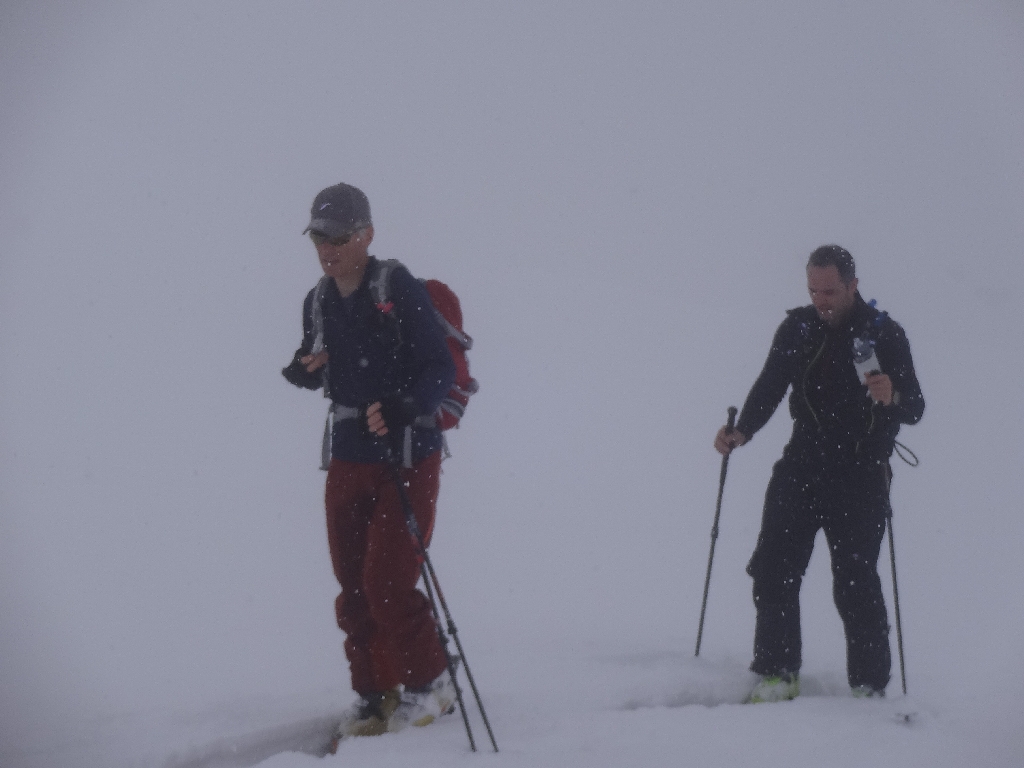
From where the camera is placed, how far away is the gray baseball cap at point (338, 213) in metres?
3.01

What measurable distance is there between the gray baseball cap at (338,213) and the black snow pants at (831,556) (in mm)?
2301

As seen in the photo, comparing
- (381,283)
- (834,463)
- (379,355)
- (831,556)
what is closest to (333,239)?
(381,283)

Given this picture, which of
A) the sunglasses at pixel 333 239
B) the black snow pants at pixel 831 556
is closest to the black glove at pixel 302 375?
the sunglasses at pixel 333 239

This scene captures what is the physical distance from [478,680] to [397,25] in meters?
103

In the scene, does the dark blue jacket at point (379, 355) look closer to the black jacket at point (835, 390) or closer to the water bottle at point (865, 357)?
the black jacket at point (835, 390)

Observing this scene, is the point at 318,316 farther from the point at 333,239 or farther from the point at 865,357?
the point at 865,357

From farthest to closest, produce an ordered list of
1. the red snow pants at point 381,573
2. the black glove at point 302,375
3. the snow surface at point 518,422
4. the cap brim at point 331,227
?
1. the snow surface at point 518,422
2. the black glove at point 302,375
3. the red snow pants at point 381,573
4. the cap brim at point 331,227

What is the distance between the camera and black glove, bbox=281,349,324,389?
3217mm

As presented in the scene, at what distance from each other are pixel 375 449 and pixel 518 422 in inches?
423

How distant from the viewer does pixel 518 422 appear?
13.8 meters

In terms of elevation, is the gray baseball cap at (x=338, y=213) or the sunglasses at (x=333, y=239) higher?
the gray baseball cap at (x=338, y=213)

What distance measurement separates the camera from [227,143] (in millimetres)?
47250

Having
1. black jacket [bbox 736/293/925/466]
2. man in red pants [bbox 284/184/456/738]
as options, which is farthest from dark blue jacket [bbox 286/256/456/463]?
black jacket [bbox 736/293/925/466]

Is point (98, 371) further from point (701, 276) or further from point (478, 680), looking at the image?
point (701, 276)
